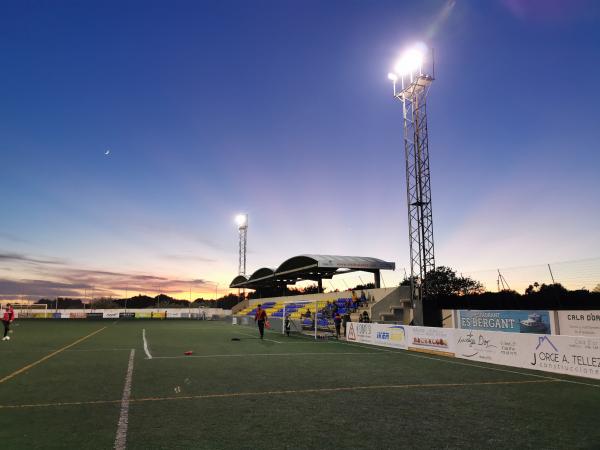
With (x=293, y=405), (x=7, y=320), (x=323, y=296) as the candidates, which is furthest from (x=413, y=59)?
(x=7, y=320)

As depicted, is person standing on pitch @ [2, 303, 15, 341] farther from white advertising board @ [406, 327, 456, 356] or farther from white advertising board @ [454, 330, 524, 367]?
white advertising board @ [454, 330, 524, 367]

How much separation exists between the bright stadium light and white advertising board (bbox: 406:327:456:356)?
19462 mm

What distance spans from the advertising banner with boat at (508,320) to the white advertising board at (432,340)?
7.11 m

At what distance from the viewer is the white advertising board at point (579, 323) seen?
20609 millimetres

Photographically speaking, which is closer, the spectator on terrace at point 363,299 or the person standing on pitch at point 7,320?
the person standing on pitch at point 7,320

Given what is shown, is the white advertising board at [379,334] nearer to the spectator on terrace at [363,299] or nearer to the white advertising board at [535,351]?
the white advertising board at [535,351]

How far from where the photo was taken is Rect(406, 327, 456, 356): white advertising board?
1870 centimetres

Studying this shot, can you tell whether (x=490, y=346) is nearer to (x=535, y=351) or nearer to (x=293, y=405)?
(x=535, y=351)

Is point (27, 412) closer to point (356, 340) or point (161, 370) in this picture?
point (161, 370)

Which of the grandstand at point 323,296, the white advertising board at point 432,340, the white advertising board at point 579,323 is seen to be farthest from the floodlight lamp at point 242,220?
the white advertising board at point 579,323

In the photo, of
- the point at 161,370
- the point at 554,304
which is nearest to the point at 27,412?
the point at 161,370

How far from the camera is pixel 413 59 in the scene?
3114 centimetres

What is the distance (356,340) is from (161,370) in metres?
14.3

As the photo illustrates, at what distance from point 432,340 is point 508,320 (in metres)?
7.56
